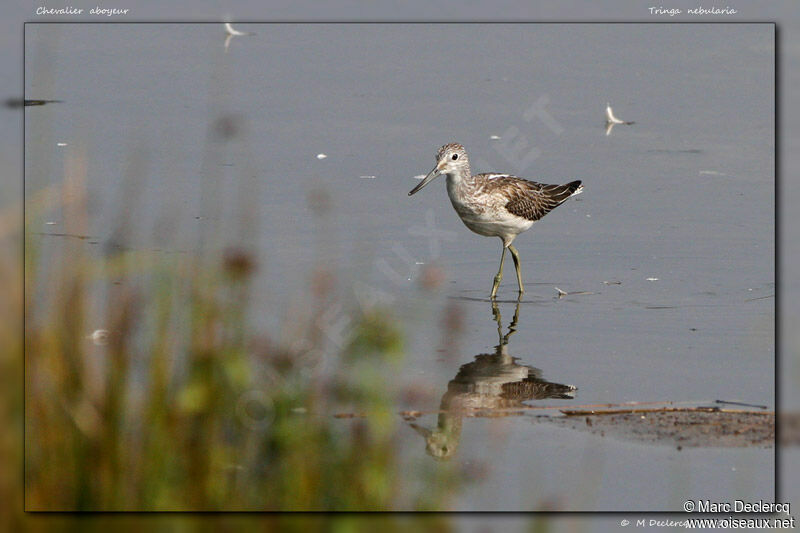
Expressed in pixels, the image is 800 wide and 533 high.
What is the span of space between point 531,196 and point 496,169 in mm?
1604

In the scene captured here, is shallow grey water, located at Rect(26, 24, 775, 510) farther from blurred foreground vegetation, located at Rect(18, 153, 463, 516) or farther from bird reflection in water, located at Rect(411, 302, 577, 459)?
blurred foreground vegetation, located at Rect(18, 153, 463, 516)

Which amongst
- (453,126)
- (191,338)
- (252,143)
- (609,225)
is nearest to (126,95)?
(252,143)

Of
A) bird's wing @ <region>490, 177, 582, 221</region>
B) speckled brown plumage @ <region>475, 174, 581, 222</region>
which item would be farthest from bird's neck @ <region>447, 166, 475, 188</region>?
bird's wing @ <region>490, 177, 582, 221</region>

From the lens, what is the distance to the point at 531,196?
39.9ft

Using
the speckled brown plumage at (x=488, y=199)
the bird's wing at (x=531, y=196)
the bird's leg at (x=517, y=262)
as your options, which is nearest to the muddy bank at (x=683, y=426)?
the bird's leg at (x=517, y=262)

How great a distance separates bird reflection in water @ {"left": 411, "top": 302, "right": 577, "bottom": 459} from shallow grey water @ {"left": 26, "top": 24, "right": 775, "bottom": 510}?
4.3 inches

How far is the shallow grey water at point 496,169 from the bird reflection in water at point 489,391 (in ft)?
0.36

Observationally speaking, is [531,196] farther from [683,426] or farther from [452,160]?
[683,426]

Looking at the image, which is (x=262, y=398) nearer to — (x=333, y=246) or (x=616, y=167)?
(x=333, y=246)

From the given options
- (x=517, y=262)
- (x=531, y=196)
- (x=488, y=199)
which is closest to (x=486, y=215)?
(x=488, y=199)

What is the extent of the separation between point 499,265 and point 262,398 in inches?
274

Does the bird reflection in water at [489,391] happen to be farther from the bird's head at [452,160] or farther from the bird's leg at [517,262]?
the bird's head at [452,160]

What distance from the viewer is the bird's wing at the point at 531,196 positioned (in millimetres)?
11914

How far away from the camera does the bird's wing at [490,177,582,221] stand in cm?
1191
